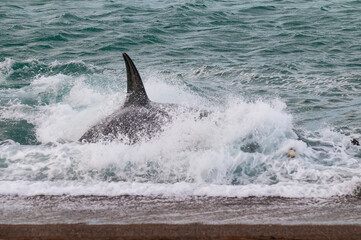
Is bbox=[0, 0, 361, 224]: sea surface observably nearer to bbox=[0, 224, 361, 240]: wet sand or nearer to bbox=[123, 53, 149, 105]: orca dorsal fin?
bbox=[0, 224, 361, 240]: wet sand

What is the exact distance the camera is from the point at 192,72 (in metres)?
16.0

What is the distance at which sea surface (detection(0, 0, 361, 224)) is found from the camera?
723 cm

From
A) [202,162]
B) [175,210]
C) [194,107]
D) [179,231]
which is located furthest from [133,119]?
[179,231]

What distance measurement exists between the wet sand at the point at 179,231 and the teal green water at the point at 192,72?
2074mm

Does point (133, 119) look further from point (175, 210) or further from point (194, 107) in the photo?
point (175, 210)

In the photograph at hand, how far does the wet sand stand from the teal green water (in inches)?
81.6

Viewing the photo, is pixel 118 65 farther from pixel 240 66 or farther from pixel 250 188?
pixel 250 188

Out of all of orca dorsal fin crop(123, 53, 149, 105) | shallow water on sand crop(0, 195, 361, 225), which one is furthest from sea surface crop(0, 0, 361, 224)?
orca dorsal fin crop(123, 53, 149, 105)

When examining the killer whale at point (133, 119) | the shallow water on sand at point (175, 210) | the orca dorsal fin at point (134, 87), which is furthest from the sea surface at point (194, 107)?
the orca dorsal fin at point (134, 87)

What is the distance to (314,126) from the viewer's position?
36.4ft

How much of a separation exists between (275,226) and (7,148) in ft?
17.9

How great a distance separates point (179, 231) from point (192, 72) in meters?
10.4

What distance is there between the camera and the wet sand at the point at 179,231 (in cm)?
571

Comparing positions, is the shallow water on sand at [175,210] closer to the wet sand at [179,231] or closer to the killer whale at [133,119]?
the wet sand at [179,231]
